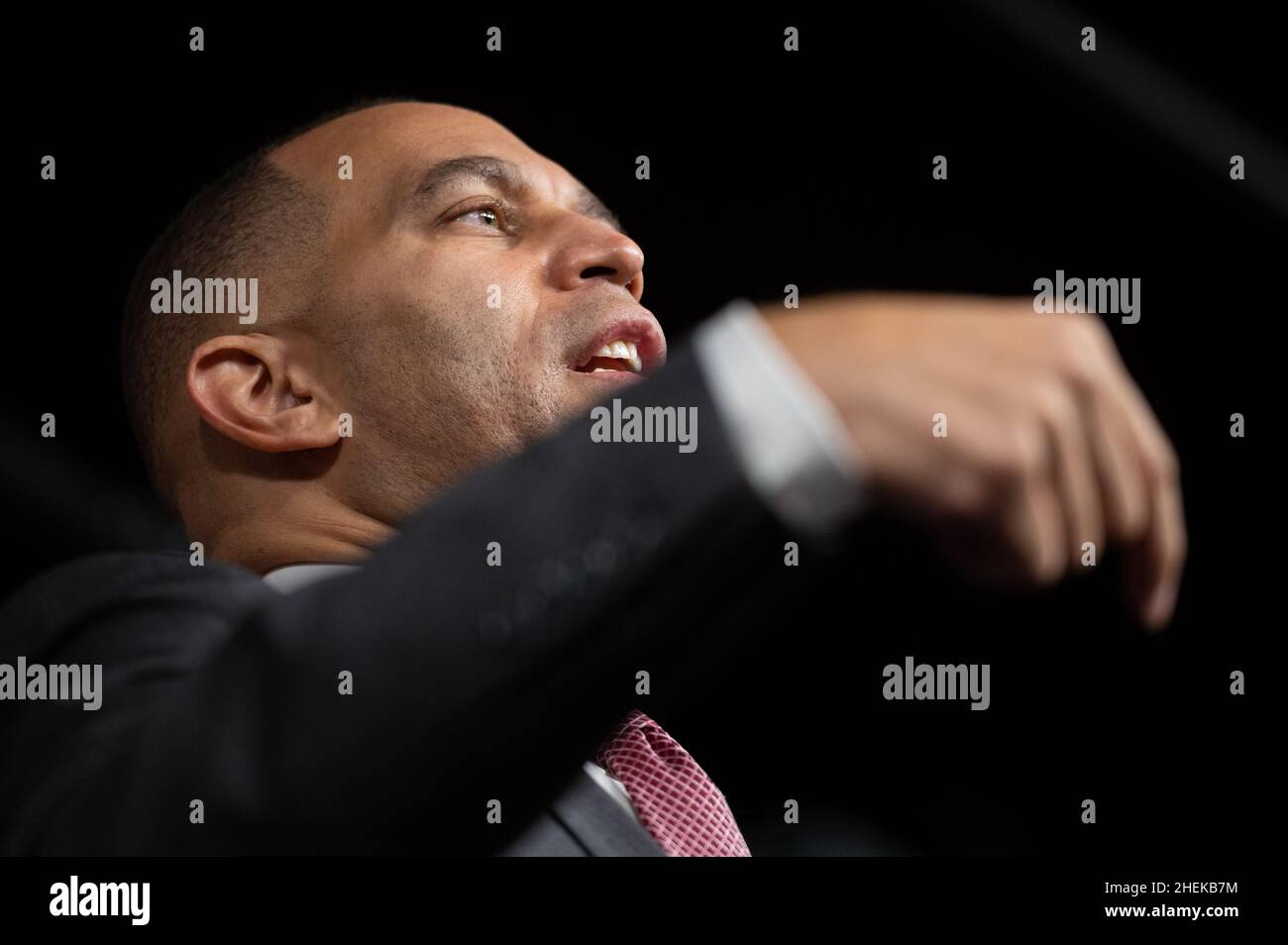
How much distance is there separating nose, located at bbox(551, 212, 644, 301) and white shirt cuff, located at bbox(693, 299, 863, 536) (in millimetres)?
624

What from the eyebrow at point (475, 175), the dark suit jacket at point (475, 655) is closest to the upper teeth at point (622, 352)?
the eyebrow at point (475, 175)

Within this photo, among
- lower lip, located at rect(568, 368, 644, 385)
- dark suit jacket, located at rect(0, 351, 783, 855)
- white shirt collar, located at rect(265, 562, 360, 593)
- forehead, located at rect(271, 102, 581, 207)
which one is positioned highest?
forehead, located at rect(271, 102, 581, 207)

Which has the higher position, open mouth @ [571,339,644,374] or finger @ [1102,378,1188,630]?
open mouth @ [571,339,644,374]

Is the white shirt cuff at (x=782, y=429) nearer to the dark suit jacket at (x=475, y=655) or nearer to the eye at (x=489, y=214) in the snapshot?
the dark suit jacket at (x=475, y=655)

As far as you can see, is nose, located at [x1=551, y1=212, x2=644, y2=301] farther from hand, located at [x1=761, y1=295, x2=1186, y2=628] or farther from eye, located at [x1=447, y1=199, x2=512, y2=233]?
hand, located at [x1=761, y1=295, x2=1186, y2=628]

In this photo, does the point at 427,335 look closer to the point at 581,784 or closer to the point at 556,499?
the point at 581,784

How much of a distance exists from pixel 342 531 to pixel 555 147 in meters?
0.67

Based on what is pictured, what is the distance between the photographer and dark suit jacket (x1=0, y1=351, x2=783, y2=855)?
52cm

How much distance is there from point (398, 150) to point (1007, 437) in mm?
885

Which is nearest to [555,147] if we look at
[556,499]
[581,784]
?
[581,784]

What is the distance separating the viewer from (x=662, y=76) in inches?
64.4

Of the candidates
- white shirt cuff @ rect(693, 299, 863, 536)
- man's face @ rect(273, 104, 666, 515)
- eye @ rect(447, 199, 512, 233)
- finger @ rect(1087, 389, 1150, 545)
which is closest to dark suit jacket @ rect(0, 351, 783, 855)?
white shirt cuff @ rect(693, 299, 863, 536)

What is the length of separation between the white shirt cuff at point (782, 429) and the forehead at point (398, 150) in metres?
0.74
